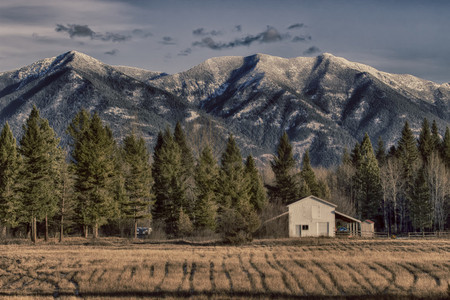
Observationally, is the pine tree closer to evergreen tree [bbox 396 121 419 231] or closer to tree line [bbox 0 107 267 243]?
tree line [bbox 0 107 267 243]

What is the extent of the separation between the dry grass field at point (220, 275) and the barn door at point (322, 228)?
33975 mm

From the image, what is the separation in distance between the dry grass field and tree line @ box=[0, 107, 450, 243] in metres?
17.6

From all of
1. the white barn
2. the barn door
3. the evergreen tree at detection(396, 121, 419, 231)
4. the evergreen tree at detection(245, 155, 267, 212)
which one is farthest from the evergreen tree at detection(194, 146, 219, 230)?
the evergreen tree at detection(396, 121, 419, 231)

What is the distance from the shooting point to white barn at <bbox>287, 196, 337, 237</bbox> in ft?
258

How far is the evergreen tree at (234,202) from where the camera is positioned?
60625mm

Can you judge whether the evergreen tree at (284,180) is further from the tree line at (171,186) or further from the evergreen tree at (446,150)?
the evergreen tree at (446,150)

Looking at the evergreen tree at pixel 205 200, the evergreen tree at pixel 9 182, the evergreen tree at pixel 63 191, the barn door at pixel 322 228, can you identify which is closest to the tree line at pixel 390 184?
the barn door at pixel 322 228

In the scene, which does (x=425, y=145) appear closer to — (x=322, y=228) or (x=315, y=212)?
(x=315, y=212)

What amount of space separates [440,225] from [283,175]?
28301mm

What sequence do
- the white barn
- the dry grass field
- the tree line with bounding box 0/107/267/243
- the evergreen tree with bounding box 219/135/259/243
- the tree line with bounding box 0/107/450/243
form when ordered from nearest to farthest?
the dry grass field → the tree line with bounding box 0/107/267/243 → the tree line with bounding box 0/107/450/243 → the evergreen tree with bounding box 219/135/259/243 → the white barn

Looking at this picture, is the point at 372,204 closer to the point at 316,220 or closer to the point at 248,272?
the point at 316,220

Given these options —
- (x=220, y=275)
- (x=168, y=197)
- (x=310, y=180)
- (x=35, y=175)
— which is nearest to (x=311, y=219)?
(x=310, y=180)

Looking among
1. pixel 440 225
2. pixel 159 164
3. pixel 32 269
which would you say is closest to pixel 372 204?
pixel 440 225

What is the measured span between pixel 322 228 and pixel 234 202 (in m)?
13.9
